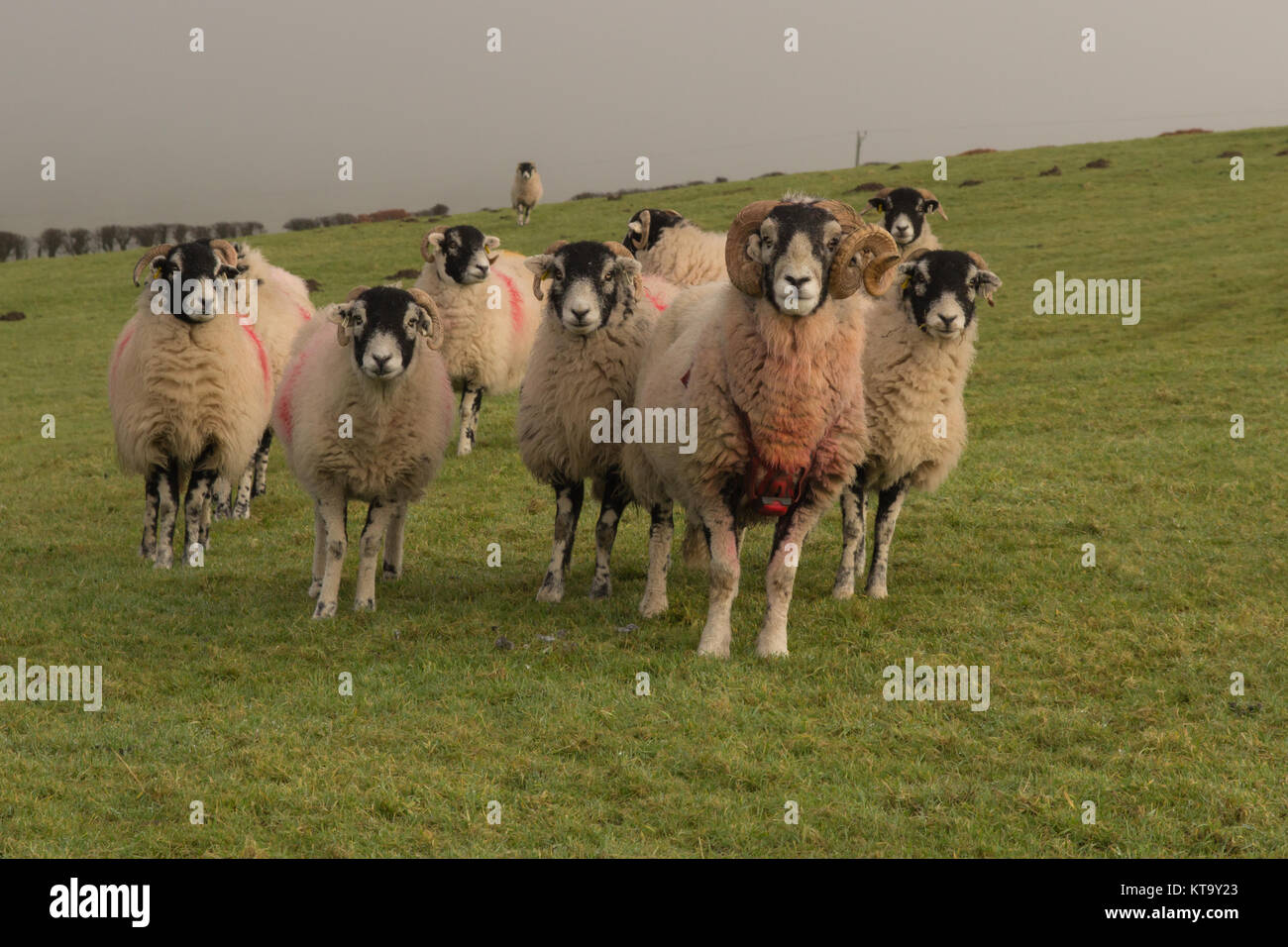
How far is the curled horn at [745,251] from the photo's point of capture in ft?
24.9

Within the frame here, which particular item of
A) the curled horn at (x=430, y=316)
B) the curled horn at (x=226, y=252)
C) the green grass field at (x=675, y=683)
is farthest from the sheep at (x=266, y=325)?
the curled horn at (x=430, y=316)

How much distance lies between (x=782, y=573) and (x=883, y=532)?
1.99 m

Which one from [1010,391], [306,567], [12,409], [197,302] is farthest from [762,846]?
[12,409]

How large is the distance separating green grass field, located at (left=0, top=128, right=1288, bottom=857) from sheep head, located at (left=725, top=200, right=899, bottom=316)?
7.88 feet

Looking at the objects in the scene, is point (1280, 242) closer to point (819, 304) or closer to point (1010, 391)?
point (1010, 391)

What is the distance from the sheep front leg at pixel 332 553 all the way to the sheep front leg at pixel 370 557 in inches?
6.8

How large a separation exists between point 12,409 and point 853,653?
2172 centimetres

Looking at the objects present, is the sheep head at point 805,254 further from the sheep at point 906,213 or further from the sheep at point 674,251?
the sheep at point 906,213

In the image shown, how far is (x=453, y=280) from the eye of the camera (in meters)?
16.1

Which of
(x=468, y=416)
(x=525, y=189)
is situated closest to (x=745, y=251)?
(x=468, y=416)

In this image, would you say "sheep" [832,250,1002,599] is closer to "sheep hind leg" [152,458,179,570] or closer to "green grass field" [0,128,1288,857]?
"green grass field" [0,128,1288,857]

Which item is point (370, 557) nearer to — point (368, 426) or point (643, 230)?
point (368, 426)

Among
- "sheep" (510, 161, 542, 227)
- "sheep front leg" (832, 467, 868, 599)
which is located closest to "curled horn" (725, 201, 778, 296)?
"sheep front leg" (832, 467, 868, 599)

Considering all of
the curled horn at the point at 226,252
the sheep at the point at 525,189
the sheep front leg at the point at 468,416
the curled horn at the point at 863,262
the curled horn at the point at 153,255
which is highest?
the sheep at the point at 525,189
